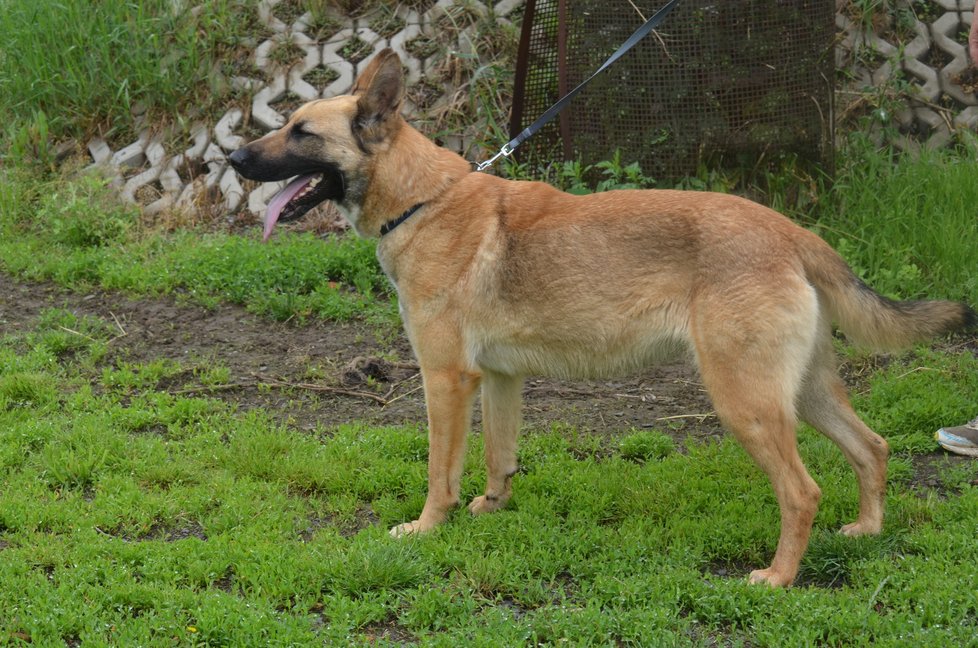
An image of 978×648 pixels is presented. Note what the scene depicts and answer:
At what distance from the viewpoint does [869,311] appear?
4.50 m

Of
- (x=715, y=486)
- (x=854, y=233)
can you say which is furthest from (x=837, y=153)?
(x=715, y=486)

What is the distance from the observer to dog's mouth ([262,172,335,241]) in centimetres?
507

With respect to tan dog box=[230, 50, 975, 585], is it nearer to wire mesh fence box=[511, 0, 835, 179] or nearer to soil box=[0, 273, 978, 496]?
soil box=[0, 273, 978, 496]

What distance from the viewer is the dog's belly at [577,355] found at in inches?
182

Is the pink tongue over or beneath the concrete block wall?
over

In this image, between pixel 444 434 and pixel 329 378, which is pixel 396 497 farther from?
pixel 329 378

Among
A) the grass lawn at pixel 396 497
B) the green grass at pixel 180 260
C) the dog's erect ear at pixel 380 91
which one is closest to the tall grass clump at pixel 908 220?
the grass lawn at pixel 396 497

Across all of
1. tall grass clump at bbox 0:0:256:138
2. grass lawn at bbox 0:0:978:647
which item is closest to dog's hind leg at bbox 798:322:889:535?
grass lawn at bbox 0:0:978:647

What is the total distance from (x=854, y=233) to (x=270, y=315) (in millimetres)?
4109

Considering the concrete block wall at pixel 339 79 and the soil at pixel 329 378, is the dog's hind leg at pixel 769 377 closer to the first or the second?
the soil at pixel 329 378

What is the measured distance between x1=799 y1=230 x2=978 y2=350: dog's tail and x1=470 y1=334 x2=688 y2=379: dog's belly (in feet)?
2.06

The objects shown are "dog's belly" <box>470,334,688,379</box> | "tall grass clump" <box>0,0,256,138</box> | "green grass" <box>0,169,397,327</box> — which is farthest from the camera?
"tall grass clump" <box>0,0,256,138</box>

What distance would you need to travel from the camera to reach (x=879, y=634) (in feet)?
13.0

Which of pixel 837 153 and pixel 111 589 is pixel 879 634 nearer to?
pixel 111 589
